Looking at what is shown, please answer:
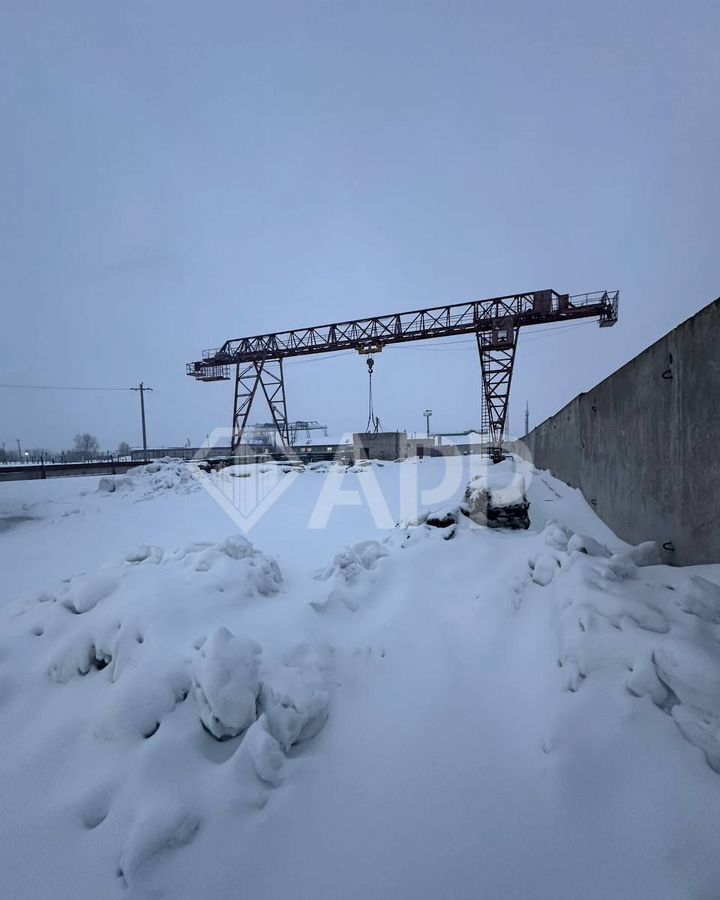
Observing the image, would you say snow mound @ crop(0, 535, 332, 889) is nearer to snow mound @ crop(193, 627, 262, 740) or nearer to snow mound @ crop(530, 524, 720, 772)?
snow mound @ crop(193, 627, 262, 740)

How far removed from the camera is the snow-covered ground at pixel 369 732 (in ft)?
4.57

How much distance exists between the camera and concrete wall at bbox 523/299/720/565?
7.75 ft

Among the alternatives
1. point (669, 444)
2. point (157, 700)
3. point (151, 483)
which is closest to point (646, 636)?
point (669, 444)

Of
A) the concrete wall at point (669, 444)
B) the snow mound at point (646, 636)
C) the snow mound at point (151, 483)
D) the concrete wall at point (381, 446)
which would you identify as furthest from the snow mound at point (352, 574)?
the concrete wall at point (381, 446)

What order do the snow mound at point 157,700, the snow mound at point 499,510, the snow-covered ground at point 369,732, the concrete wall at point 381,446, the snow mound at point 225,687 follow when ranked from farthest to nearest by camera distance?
the concrete wall at point 381,446 → the snow mound at point 499,510 → the snow mound at point 225,687 → the snow mound at point 157,700 → the snow-covered ground at point 369,732

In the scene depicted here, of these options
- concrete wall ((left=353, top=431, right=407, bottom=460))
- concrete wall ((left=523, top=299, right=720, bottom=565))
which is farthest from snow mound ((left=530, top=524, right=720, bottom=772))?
concrete wall ((left=353, top=431, right=407, bottom=460))

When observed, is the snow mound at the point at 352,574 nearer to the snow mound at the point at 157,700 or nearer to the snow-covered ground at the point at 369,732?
the snow-covered ground at the point at 369,732

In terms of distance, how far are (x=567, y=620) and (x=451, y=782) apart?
111 centimetres

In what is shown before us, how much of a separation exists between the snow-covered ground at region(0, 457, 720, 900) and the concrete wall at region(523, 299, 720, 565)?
35 cm

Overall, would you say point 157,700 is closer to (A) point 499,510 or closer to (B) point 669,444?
(A) point 499,510

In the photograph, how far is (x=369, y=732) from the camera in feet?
6.59

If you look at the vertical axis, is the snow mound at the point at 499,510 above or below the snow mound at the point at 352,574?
above

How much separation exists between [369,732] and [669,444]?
289 cm

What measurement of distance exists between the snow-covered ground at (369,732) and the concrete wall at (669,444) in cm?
35
